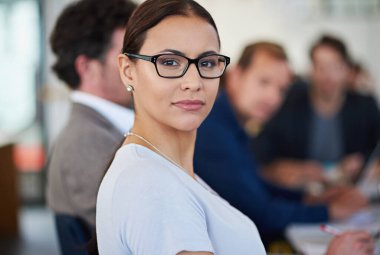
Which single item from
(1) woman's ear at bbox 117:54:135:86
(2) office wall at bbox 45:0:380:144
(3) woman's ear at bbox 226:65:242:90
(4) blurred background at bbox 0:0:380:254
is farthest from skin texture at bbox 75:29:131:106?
(2) office wall at bbox 45:0:380:144

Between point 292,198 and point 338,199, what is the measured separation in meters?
0.20

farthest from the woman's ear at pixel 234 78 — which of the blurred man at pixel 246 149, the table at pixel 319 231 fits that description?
the table at pixel 319 231

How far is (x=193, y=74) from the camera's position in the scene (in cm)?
108

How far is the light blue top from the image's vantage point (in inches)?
39.7

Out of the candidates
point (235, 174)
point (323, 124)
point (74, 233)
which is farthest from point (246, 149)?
point (323, 124)

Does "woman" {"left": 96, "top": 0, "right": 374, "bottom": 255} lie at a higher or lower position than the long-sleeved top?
higher

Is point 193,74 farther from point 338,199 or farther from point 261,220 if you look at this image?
point 338,199

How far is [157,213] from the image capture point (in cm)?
101

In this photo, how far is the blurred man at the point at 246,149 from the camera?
7.50 feet

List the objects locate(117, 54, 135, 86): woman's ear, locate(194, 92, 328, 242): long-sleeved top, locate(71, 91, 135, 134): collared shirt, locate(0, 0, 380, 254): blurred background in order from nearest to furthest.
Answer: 1. locate(117, 54, 135, 86): woman's ear
2. locate(71, 91, 135, 134): collared shirt
3. locate(194, 92, 328, 242): long-sleeved top
4. locate(0, 0, 380, 254): blurred background

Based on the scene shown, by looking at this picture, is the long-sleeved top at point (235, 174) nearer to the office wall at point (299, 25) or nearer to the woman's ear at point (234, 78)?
the woman's ear at point (234, 78)

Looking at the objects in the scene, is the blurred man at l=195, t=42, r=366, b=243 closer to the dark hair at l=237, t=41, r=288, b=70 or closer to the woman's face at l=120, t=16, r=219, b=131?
the dark hair at l=237, t=41, r=288, b=70

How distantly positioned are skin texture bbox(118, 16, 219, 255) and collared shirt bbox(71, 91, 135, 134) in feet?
2.17

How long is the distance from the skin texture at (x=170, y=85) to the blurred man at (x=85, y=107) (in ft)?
1.74
